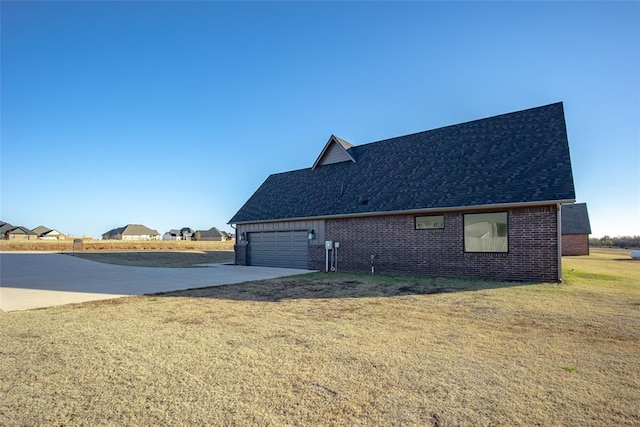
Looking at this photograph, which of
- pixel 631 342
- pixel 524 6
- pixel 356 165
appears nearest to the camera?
pixel 631 342

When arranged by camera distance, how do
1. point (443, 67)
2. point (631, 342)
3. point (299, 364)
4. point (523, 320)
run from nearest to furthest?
point (299, 364) < point (631, 342) < point (523, 320) < point (443, 67)

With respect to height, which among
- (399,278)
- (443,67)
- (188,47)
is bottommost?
(399,278)

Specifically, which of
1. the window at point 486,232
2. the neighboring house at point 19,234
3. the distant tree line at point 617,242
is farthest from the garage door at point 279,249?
the neighboring house at point 19,234

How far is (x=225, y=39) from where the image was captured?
1436cm

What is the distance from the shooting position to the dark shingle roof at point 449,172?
1138 centimetres

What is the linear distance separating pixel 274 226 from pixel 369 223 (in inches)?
247

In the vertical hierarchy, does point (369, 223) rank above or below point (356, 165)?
below

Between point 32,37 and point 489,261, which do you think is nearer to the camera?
point 489,261

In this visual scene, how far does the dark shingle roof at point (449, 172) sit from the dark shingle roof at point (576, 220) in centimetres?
2065

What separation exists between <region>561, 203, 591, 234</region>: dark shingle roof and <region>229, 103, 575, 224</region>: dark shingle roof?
20.6 metres

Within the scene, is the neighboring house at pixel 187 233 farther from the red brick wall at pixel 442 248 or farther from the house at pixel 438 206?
the red brick wall at pixel 442 248

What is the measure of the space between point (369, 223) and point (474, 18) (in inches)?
328

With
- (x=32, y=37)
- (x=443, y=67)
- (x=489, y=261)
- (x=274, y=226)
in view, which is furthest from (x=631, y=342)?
(x=32, y=37)

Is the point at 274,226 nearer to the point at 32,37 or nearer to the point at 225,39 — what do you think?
the point at 225,39
